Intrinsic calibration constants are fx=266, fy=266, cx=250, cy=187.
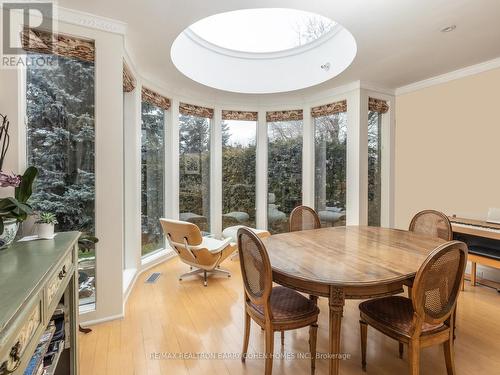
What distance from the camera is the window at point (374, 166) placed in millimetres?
4371

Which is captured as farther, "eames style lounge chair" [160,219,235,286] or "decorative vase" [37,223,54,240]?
"eames style lounge chair" [160,219,235,286]

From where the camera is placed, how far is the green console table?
2.59 feet

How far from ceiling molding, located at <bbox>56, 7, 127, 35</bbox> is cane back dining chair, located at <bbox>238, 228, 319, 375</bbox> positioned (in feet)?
7.31

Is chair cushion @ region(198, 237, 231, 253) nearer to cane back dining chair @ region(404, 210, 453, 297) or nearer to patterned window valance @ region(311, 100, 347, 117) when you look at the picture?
cane back dining chair @ region(404, 210, 453, 297)

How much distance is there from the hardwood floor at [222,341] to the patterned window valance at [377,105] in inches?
110

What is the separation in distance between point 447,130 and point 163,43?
156 inches

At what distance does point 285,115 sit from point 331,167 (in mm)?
1320

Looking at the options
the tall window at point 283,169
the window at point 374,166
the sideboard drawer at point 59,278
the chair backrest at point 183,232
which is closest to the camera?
the sideboard drawer at point 59,278

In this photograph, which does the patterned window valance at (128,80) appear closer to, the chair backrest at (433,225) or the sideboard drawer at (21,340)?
→ the sideboard drawer at (21,340)

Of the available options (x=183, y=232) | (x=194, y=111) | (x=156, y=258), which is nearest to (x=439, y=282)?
(x=183, y=232)

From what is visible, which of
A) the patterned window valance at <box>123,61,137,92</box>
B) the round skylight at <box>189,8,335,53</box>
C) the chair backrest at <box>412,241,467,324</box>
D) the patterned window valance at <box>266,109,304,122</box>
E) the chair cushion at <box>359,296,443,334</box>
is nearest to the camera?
the chair backrest at <box>412,241,467,324</box>

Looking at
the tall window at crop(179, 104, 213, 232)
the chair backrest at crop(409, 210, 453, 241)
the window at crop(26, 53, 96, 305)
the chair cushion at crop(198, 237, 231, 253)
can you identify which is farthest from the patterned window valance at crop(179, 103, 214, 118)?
the chair backrest at crop(409, 210, 453, 241)

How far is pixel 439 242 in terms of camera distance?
92.1 inches

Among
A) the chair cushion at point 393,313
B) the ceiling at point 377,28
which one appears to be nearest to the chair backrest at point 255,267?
the chair cushion at point 393,313
